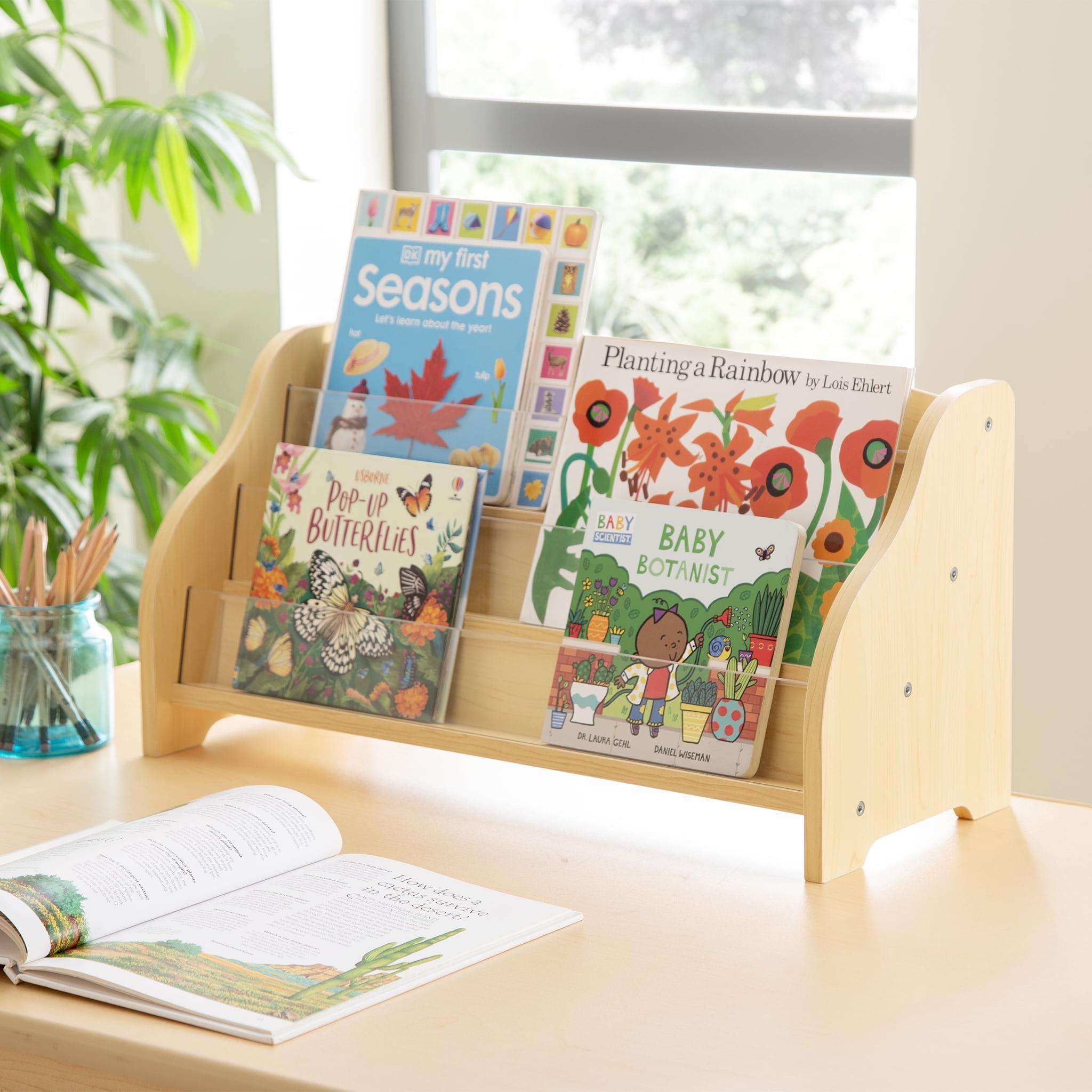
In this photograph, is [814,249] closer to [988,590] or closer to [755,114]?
[755,114]

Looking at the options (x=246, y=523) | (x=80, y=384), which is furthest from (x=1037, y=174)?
(x=80, y=384)

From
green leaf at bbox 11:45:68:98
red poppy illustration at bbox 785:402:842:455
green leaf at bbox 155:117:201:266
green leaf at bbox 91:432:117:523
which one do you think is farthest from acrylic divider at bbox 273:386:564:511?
green leaf at bbox 11:45:68:98

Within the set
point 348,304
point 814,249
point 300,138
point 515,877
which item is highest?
point 300,138

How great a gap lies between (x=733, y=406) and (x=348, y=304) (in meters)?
0.41

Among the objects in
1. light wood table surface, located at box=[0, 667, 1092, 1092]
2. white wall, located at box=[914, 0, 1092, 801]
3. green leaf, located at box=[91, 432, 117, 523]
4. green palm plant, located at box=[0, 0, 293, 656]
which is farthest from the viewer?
green leaf, located at box=[91, 432, 117, 523]

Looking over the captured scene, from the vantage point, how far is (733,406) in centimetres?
117

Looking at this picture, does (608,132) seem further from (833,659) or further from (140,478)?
(833,659)

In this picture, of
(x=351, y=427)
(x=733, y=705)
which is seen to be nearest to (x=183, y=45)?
(x=351, y=427)

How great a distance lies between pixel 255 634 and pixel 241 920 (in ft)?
1.27

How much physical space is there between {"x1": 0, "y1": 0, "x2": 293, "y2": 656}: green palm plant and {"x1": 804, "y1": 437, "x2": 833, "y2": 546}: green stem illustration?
3.56ft

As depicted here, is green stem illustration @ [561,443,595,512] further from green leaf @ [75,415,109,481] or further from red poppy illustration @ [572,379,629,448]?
green leaf @ [75,415,109,481]

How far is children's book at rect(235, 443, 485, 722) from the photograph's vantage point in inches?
47.9

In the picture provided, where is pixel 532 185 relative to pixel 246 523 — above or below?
above

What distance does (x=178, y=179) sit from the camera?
6.14ft
